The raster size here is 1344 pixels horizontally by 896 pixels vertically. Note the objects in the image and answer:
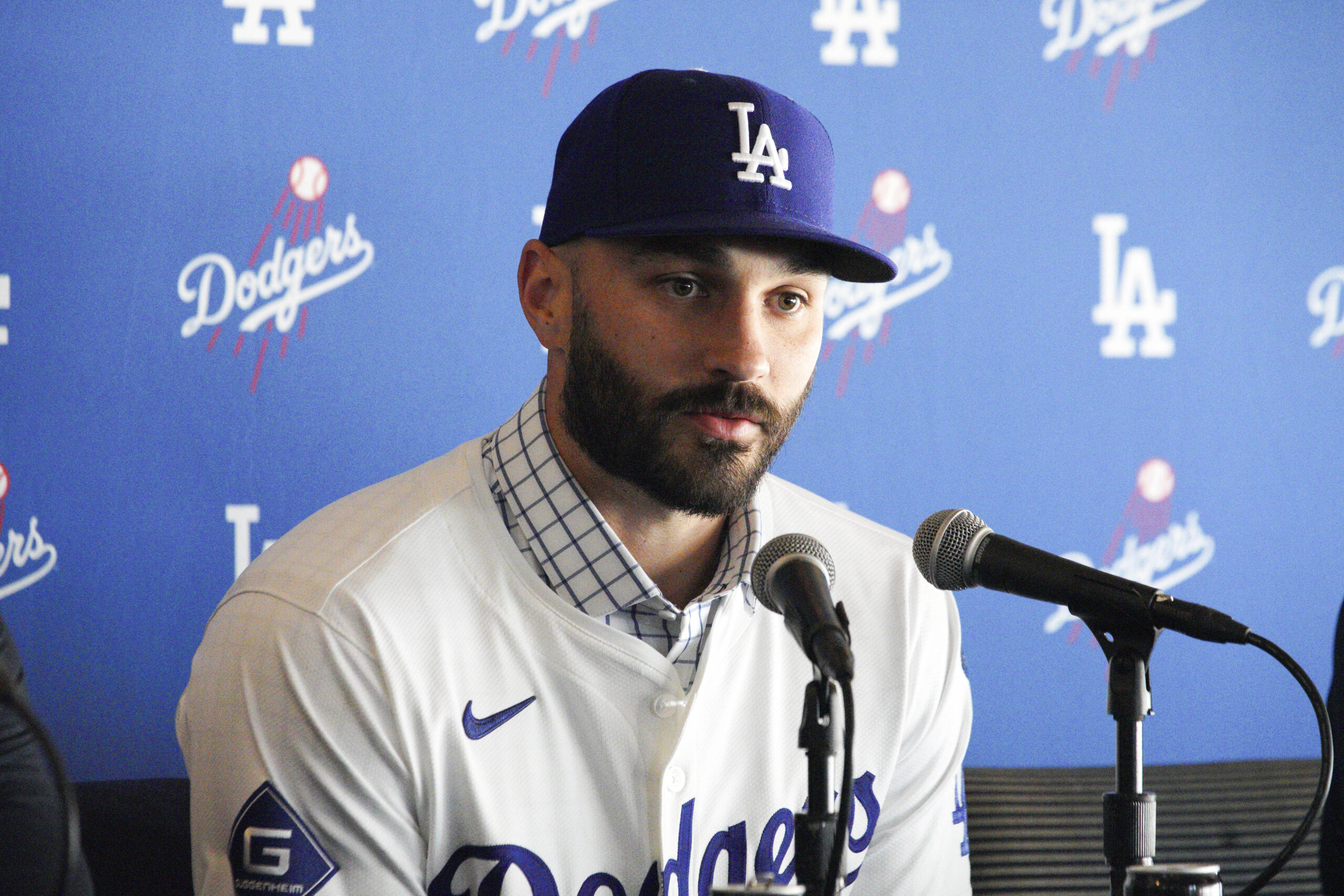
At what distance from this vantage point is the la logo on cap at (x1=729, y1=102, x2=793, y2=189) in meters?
1.26

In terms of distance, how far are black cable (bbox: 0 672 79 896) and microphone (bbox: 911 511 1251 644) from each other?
0.61m

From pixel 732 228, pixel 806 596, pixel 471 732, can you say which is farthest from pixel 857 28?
pixel 806 596

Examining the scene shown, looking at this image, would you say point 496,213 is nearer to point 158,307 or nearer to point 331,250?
point 331,250

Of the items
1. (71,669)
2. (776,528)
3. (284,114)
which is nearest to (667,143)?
(776,528)

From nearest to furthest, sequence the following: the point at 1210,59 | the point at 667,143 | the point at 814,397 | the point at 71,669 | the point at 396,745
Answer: the point at 396,745
the point at 667,143
the point at 71,669
the point at 814,397
the point at 1210,59

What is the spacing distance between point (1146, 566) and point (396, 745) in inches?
60.1

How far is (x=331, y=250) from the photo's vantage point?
1.90m

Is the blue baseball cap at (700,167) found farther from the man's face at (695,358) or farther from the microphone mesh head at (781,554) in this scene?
the microphone mesh head at (781,554)

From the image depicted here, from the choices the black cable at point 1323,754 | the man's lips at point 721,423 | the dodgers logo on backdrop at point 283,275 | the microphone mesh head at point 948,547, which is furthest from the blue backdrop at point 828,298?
the black cable at point 1323,754

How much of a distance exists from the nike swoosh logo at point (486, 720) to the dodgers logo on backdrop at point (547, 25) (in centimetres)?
114

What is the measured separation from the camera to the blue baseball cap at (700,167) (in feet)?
4.09

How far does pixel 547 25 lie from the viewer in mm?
1992

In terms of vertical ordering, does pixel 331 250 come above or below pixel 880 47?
below

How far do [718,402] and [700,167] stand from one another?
0.80 ft
